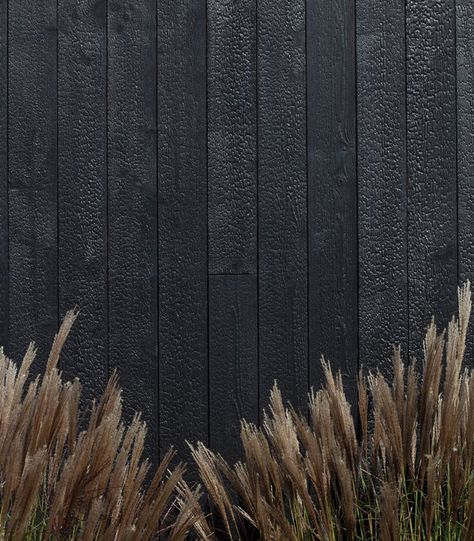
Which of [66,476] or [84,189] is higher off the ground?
[84,189]

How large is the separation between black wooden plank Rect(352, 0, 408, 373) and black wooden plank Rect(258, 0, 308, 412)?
0.18 meters

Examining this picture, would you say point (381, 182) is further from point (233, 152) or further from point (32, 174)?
point (32, 174)

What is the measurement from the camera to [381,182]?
9.04 ft

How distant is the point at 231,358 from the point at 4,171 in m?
0.92

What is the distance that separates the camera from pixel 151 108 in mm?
2807

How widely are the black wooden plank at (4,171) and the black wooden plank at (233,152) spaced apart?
0.64 metres

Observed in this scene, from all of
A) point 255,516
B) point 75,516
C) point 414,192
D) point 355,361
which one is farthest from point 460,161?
point 75,516

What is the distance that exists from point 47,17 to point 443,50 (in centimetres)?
123

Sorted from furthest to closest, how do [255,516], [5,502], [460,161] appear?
[460,161], [255,516], [5,502]

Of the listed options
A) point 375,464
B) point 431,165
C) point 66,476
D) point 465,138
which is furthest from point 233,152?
point 66,476

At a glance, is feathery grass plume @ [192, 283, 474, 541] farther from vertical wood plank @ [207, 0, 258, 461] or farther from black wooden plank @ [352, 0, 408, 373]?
vertical wood plank @ [207, 0, 258, 461]

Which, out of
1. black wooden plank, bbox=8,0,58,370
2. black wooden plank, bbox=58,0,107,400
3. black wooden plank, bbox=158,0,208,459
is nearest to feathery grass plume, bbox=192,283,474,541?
black wooden plank, bbox=158,0,208,459

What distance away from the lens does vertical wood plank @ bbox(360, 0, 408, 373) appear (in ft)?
9.00

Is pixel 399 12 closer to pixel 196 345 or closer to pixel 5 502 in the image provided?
pixel 196 345
